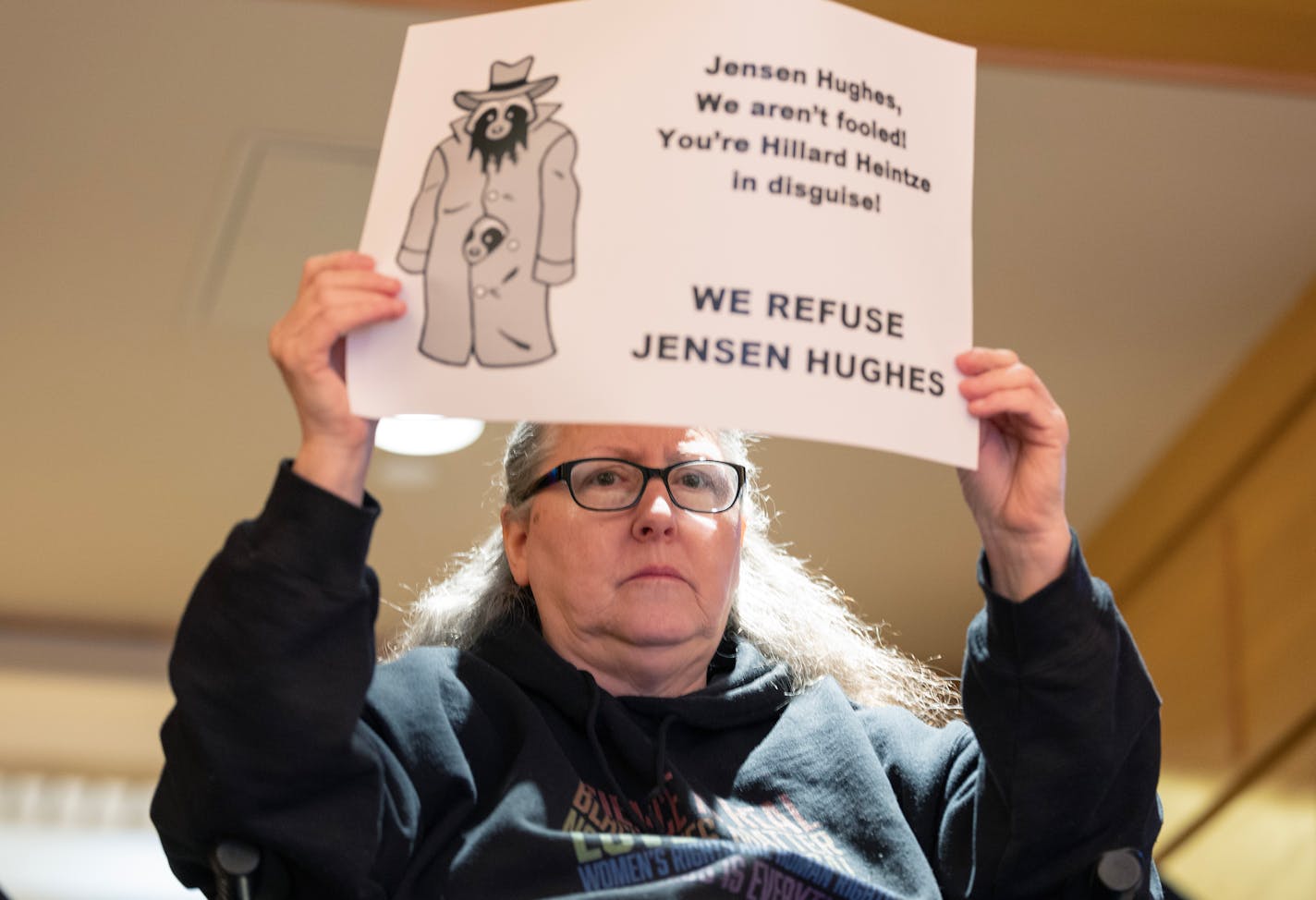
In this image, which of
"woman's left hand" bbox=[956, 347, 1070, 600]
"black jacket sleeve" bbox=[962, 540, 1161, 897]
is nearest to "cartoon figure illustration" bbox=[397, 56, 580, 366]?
"woman's left hand" bbox=[956, 347, 1070, 600]

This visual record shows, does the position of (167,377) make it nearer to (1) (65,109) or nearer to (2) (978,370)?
(1) (65,109)

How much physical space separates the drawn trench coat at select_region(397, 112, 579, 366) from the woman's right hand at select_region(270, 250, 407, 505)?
0.05 metres

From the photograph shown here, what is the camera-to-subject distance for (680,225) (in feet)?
4.32

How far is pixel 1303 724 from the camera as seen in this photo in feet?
11.8

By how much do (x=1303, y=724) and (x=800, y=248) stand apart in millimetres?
2791

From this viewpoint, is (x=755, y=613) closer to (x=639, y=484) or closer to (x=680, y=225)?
(x=639, y=484)

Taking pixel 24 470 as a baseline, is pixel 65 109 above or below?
above

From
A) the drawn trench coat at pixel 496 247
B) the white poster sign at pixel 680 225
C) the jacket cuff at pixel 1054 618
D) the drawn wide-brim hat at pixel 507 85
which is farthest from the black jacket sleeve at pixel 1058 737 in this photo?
the drawn wide-brim hat at pixel 507 85

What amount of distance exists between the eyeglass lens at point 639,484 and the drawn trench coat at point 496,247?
0.42 meters

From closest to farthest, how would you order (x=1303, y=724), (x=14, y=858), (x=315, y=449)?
(x=315, y=449) → (x=1303, y=724) → (x=14, y=858)

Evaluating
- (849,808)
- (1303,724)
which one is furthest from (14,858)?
(849,808)

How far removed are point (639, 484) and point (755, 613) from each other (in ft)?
0.91

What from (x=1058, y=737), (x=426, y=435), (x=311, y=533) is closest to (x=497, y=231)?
(x=311, y=533)

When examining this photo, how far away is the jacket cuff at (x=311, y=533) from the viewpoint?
4.09ft
